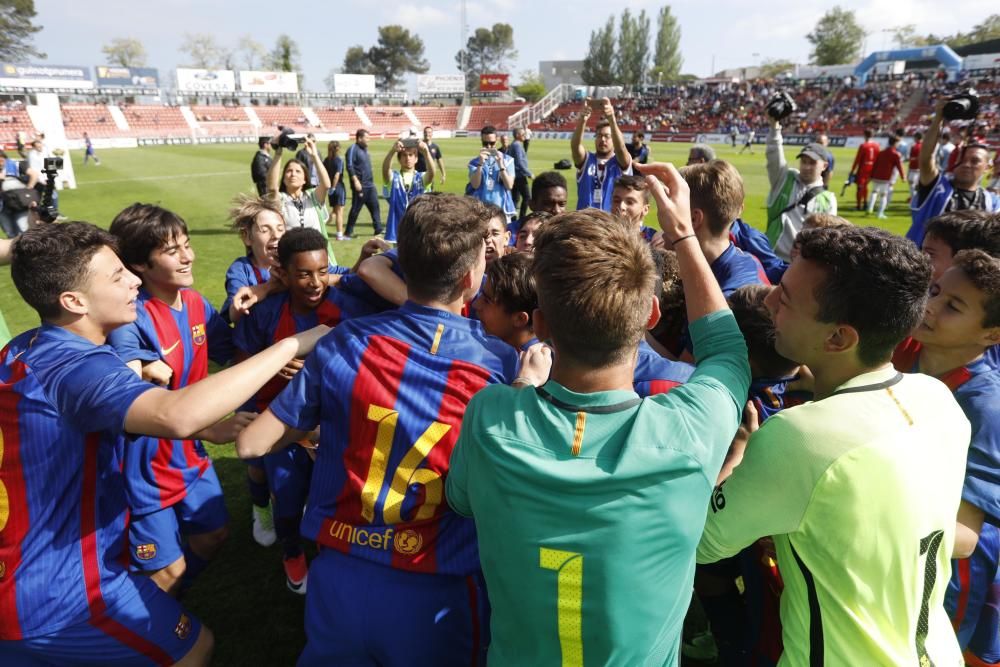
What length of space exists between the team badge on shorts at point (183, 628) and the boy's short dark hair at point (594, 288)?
2.10 meters

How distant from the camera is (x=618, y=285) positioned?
139 centimetres

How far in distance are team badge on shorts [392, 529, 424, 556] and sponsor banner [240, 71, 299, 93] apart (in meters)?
86.4

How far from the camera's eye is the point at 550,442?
1.36m

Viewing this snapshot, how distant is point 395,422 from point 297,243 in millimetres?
1602

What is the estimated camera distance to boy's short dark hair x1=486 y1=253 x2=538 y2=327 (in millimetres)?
2363

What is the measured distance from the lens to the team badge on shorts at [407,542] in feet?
6.38

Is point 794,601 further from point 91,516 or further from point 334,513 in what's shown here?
point 91,516

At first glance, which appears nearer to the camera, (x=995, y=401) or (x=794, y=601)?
(x=794, y=601)

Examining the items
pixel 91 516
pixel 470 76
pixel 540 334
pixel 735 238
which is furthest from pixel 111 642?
pixel 470 76

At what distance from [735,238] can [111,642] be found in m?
4.56

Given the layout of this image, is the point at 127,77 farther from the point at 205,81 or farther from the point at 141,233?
the point at 141,233

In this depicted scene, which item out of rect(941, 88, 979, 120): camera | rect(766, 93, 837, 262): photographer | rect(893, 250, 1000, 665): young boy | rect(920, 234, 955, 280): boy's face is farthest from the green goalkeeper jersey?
rect(766, 93, 837, 262): photographer

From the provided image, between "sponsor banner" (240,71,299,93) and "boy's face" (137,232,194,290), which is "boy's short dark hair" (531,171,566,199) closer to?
"boy's face" (137,232,194,290)

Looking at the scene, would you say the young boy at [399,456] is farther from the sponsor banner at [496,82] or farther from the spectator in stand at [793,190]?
the sponsor banner at [496,82]
